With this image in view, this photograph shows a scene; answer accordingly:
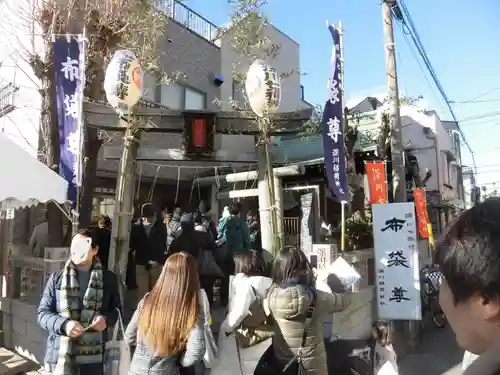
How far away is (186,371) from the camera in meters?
3.26

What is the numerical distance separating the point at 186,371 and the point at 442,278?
8.05ft

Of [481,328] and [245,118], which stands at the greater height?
[245,118]

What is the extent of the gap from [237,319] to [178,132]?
13.1 ft

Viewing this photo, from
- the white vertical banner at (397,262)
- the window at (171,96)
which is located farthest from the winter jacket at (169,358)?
the window at (171,96)

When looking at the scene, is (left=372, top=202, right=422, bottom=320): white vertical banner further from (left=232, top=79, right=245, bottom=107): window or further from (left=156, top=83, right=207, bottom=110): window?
(left=232, top=79, right=245, bottom=107): window

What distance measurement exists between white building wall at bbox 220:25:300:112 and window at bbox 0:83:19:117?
653 centimetres

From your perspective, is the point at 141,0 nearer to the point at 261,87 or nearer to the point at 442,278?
the point at 261,87

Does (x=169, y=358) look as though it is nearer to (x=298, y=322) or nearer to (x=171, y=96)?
(x=298, y=322)

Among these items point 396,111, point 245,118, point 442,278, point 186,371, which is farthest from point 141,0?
point 442,278

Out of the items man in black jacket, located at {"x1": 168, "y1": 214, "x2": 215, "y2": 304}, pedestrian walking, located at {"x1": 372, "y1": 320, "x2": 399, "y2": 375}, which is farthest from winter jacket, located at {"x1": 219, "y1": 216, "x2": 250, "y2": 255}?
pedestrian walking, located at {"x1": 372, "y1": 320, "x2": 399, "y2": 375}

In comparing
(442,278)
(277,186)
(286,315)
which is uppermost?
(277,186)

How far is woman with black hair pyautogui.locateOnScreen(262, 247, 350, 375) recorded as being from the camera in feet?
12.5

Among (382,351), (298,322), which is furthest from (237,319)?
(382,351)

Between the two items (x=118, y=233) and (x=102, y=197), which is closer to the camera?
(x=118, y=233)
